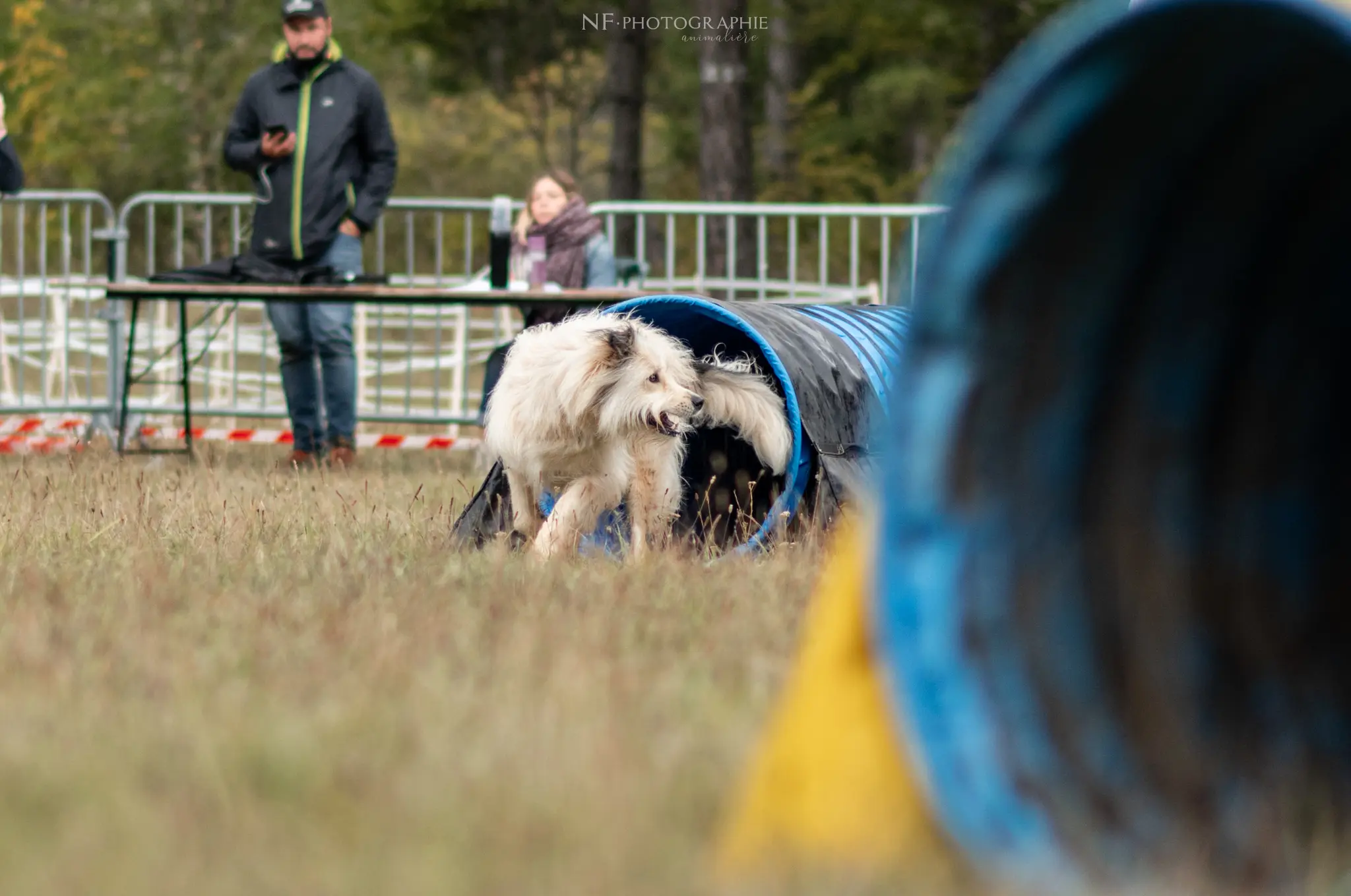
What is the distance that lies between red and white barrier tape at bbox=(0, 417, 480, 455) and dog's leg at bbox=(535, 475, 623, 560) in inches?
215

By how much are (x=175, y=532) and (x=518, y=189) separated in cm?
4110

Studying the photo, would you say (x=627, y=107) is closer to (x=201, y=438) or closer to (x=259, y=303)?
(x=201, y=438)

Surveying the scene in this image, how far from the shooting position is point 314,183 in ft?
37.8

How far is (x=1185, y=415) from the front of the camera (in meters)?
3.84

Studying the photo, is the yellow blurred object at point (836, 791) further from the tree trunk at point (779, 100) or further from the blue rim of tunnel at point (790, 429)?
the tree trunk at point (779, 100)

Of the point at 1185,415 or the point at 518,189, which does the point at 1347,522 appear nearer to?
the point at 1185,415

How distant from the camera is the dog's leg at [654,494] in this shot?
7.30 metres

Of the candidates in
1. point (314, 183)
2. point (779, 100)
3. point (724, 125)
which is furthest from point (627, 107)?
point (314, 183)

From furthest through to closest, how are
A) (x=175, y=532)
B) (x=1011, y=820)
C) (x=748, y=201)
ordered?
(x=748, y=201), (x=175, y=532), (x=1011, y=820)

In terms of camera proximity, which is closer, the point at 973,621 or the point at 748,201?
the point at 973,621

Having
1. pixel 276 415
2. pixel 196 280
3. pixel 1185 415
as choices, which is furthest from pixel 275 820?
pixel 276 415

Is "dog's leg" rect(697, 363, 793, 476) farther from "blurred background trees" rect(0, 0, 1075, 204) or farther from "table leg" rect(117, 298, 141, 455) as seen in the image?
"blurred background trees" rect(0, 0, 1075, 204)

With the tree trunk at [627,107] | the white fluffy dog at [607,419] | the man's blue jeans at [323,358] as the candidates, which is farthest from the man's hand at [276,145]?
the tree trunk at [627,107]

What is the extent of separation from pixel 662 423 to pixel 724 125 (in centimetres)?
1453
